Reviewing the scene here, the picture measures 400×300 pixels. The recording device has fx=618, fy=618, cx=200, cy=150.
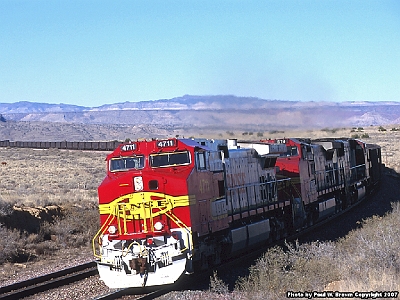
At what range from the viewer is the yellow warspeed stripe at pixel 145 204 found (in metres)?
14.7

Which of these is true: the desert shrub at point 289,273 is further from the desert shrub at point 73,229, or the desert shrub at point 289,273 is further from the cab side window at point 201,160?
the desert shrub at point 73,229

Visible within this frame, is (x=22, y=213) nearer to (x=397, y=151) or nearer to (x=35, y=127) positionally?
(x=397, y=151)

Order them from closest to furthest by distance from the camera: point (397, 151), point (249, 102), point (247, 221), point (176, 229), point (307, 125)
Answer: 1. point (176, 229)
2. point (247, 221)
3. point (249, 102)
4. point (307, 125)
5. point (397, 151)

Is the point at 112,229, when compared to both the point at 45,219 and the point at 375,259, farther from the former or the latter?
the point at 45,219

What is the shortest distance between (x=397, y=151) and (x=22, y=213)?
57.1 metres

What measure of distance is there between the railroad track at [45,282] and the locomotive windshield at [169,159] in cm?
388

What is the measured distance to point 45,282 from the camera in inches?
648

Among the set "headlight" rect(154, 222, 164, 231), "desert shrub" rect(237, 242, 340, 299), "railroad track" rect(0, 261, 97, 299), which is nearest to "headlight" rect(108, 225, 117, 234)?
"headlight" rect(154, 222, 164, 231)

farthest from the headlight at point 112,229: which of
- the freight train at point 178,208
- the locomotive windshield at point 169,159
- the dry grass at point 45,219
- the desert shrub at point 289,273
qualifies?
the dry grass at point 45,219

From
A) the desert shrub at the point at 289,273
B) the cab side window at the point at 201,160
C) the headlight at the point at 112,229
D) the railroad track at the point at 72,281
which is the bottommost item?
the railroad track at the point at 72,281

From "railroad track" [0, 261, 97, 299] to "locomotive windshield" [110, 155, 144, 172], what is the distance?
10.5 feet

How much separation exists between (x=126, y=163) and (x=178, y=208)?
2.08 m

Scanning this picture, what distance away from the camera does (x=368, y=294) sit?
10.1 metres

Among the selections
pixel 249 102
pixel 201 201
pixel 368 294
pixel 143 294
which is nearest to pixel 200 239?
pixel 201 201
